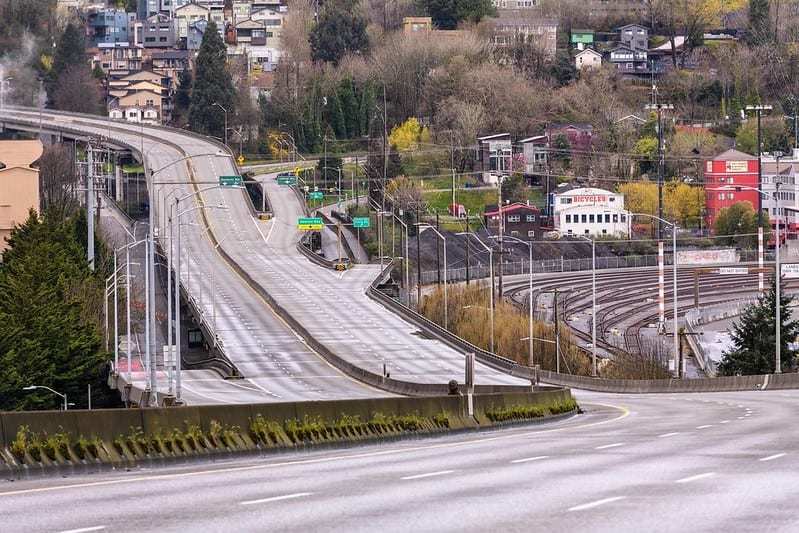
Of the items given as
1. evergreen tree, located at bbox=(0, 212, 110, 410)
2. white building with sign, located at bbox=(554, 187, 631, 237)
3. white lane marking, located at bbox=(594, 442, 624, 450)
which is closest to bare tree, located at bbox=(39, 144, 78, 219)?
evergreen tree, located at bbox=(0, 212, 110, 410)

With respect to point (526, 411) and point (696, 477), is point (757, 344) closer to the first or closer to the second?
point (526, 411)

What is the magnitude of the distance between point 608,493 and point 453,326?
103 metres

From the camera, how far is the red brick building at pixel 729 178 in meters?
196

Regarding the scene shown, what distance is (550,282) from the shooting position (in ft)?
515

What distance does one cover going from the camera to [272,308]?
122m

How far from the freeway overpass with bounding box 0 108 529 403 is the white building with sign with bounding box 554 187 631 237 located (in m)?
29.1

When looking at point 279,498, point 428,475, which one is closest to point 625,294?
point 428,475

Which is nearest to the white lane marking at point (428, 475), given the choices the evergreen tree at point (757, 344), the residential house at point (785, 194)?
the evergreen tree at point (757, 344)

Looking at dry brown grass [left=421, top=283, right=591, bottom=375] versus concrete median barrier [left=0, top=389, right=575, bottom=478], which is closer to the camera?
concrete median barrier [left=0, top=389, right=575, bottom=478]

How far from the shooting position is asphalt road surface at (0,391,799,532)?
1877cm

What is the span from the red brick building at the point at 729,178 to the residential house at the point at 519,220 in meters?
19.3

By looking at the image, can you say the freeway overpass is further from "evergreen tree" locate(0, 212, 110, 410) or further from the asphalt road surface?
the asphalt road surface

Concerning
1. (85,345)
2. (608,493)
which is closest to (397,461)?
(608,493)

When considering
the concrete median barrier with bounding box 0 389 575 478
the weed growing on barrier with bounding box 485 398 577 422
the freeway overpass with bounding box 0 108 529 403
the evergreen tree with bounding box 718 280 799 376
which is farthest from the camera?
the freeway overpass with bounding box 0 108 529 403
